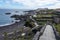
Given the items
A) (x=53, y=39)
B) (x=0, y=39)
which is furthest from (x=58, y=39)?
(x=0, y=39)

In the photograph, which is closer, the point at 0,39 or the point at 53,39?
the point at 53,39

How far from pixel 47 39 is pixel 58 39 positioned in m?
1.57

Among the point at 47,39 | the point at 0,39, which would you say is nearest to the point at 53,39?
the point at 47,39

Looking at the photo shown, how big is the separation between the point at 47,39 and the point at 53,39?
1.81ft

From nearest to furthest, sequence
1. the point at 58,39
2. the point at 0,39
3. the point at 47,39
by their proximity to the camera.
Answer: the point at 58,39 → the point at 47,39 → the point at 0,39

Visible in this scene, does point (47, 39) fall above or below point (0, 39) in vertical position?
above

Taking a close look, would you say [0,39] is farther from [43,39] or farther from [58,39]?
[58,39]

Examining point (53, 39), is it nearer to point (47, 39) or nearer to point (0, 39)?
point (47, 39)

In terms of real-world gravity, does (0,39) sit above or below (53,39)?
below

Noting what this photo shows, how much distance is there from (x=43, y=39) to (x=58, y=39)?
1825 millimetres

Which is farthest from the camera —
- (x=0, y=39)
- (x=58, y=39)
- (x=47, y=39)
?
(x=0, y=39)

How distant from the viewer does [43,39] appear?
52.5 feet

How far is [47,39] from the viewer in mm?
15961

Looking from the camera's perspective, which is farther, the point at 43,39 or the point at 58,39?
the point at 43,39
